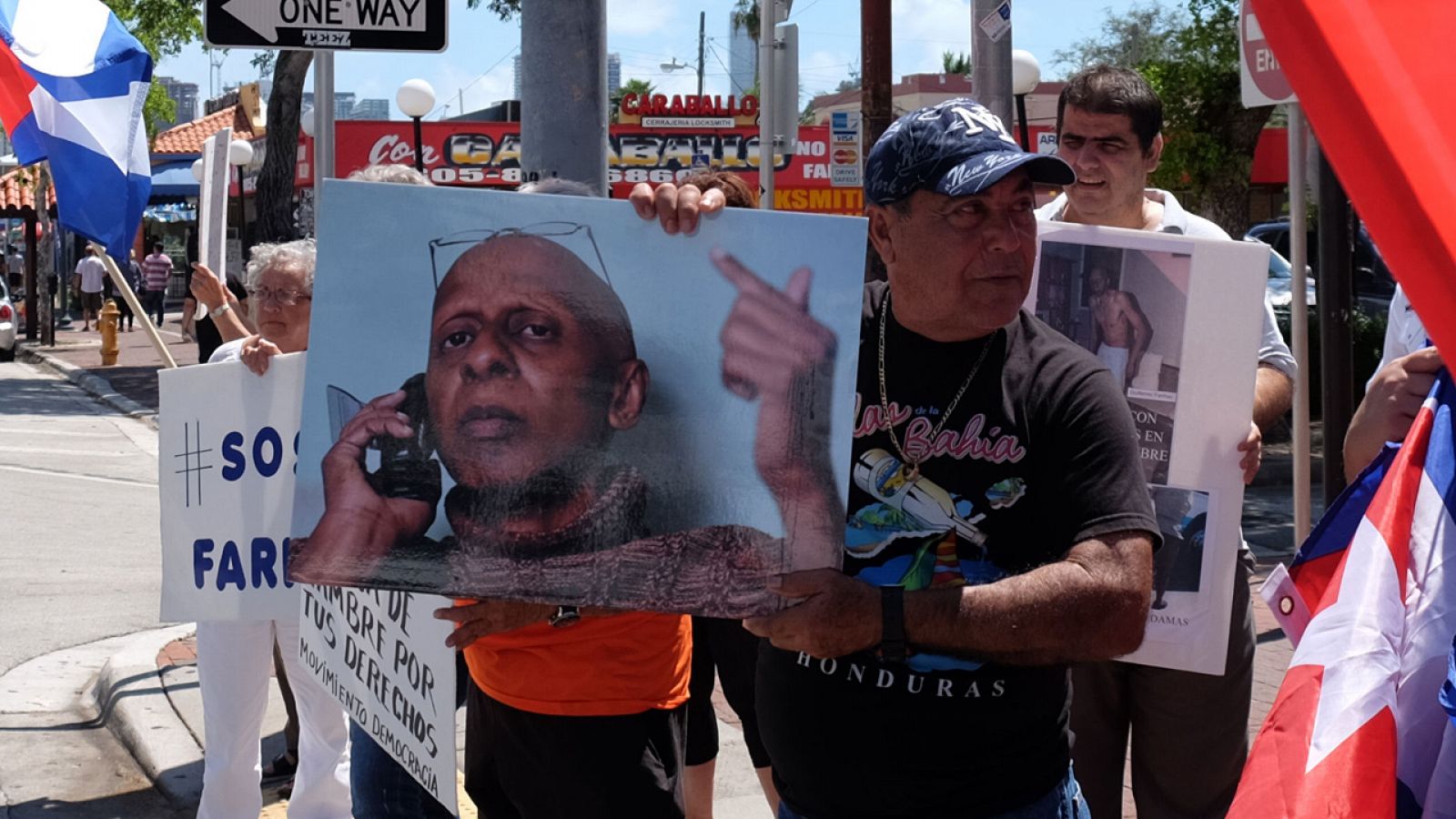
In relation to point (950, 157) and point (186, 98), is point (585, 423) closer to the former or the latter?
point (950, 157)

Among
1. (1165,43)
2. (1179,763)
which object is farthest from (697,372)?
(1165,43)

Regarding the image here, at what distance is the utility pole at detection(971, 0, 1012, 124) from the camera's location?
8.66m

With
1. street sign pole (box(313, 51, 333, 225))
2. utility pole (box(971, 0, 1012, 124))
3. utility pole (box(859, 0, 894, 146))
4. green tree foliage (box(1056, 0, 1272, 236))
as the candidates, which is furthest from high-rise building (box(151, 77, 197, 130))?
street sign pole (box(313, 51, 333, 225))

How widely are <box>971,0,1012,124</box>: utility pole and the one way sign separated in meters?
4.50

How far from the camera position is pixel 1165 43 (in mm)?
39500

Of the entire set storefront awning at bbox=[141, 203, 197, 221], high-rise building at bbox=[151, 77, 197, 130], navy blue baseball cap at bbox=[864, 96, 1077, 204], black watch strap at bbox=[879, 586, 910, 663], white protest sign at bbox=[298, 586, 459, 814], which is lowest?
white protest sign at bbox=[298, 586, 459, 814]

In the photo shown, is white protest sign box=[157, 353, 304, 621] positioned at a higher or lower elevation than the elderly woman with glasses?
higher

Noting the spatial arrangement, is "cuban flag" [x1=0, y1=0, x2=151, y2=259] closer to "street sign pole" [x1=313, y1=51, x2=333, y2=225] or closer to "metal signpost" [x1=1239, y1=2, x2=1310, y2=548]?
"street sign pole" [x1=313, y1=51, x2=333, y2=225]

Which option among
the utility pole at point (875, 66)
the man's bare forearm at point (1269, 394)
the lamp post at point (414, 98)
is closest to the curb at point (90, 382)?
the lamp post at point (414, 98)

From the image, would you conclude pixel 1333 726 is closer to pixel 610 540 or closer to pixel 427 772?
pixel 610 540

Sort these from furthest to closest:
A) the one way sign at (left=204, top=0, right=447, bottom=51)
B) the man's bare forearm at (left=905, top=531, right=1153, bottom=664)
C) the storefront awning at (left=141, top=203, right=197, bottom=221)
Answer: the storefront awning at (left=141, top=203, right=197, bottom=221)
the one way sign at (left=204, top=0, right=447, bottom=51)
the man's bare forearm at (left=905, top=531, right=1153, bottom=664)

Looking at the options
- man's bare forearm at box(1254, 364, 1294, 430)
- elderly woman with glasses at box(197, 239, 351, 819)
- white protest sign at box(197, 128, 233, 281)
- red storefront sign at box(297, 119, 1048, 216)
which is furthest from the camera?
red storefront sign at box(297, 119, 1048, 216)

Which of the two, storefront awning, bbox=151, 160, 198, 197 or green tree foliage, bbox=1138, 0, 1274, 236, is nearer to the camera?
green tree foliage, bbox=1138, 0, 1274, 236

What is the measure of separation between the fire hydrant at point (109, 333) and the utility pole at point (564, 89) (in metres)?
22.2
